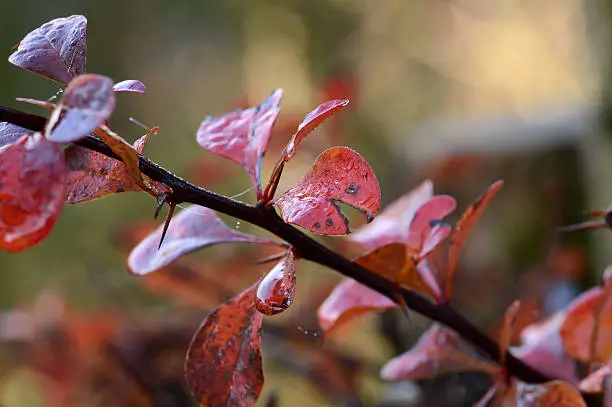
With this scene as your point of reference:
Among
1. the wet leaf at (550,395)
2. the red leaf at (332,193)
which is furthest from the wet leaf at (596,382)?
the red leaf at (332,193)

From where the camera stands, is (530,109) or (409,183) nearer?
(409,183)

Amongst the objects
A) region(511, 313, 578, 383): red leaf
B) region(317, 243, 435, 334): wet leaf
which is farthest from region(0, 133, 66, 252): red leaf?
region(511, 313, 578, 383): red leaf

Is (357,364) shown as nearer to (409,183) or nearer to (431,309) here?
(431,309)

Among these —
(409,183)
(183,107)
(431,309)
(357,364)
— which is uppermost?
(431,309)

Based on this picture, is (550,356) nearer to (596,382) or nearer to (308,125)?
(596,382)

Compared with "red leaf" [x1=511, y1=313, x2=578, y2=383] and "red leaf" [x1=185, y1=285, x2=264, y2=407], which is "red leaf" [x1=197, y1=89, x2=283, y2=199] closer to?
"red leaf" [x1=185, y1=285, x2=264, y2=407]

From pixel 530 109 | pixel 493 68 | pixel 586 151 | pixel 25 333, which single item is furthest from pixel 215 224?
pixel 493 68

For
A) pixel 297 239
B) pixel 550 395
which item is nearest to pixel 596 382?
pixel 550 395
